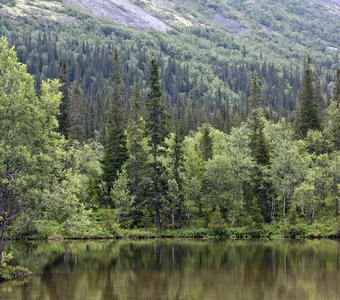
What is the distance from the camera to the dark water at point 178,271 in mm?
35125

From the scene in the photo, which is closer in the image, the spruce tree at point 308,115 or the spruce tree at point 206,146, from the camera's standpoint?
the spruce tree at point 206,146

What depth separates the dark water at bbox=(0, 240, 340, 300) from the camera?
115 ft

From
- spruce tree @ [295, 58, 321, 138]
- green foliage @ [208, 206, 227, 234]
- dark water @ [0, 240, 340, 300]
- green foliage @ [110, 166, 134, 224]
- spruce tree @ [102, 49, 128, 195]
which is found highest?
spruce tree @ [295, 58, 321, 138]

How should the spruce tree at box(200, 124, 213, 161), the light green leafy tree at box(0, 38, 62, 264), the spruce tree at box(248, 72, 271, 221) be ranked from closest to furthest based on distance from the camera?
the light green leafy tree at box(0, 38, 62, 264)
the spruce tree at box(248, 72, 271, 221)
the spruce tree at box(200, 124, 213, 161)

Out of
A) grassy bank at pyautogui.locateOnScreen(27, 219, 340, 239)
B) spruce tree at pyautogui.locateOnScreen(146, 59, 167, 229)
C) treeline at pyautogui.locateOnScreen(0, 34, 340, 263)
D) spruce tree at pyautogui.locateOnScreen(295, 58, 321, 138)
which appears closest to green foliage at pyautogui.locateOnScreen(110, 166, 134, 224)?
treeline at pyautogui.locateOnScreen(0, 34, 340, 263)

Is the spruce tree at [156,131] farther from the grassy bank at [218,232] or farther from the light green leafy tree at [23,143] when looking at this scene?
the light green leafy tree at [23,143]

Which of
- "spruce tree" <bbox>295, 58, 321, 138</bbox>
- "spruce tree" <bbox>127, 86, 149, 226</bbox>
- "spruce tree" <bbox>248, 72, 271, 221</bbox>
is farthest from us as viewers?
"spruce tree" <bbox>295, 58, 321, 138</bbox>

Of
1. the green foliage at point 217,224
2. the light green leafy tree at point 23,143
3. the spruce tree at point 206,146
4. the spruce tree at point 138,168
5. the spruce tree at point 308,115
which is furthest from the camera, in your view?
the spruce tree at point 308,115

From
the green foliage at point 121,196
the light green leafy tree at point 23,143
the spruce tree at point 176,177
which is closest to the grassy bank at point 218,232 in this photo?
the green foliage at point 121,196

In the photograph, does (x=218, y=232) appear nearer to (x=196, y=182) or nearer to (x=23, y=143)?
(x=196, y=182)

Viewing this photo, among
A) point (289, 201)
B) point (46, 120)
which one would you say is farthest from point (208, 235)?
point (46, 120)

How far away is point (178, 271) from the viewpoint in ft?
149

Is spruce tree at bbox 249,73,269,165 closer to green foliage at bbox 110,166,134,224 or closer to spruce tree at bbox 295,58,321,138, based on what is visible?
spruce tree at bbox 295,58,321,138

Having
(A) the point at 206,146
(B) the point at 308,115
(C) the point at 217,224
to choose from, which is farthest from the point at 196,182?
(B) the point at 308,115
